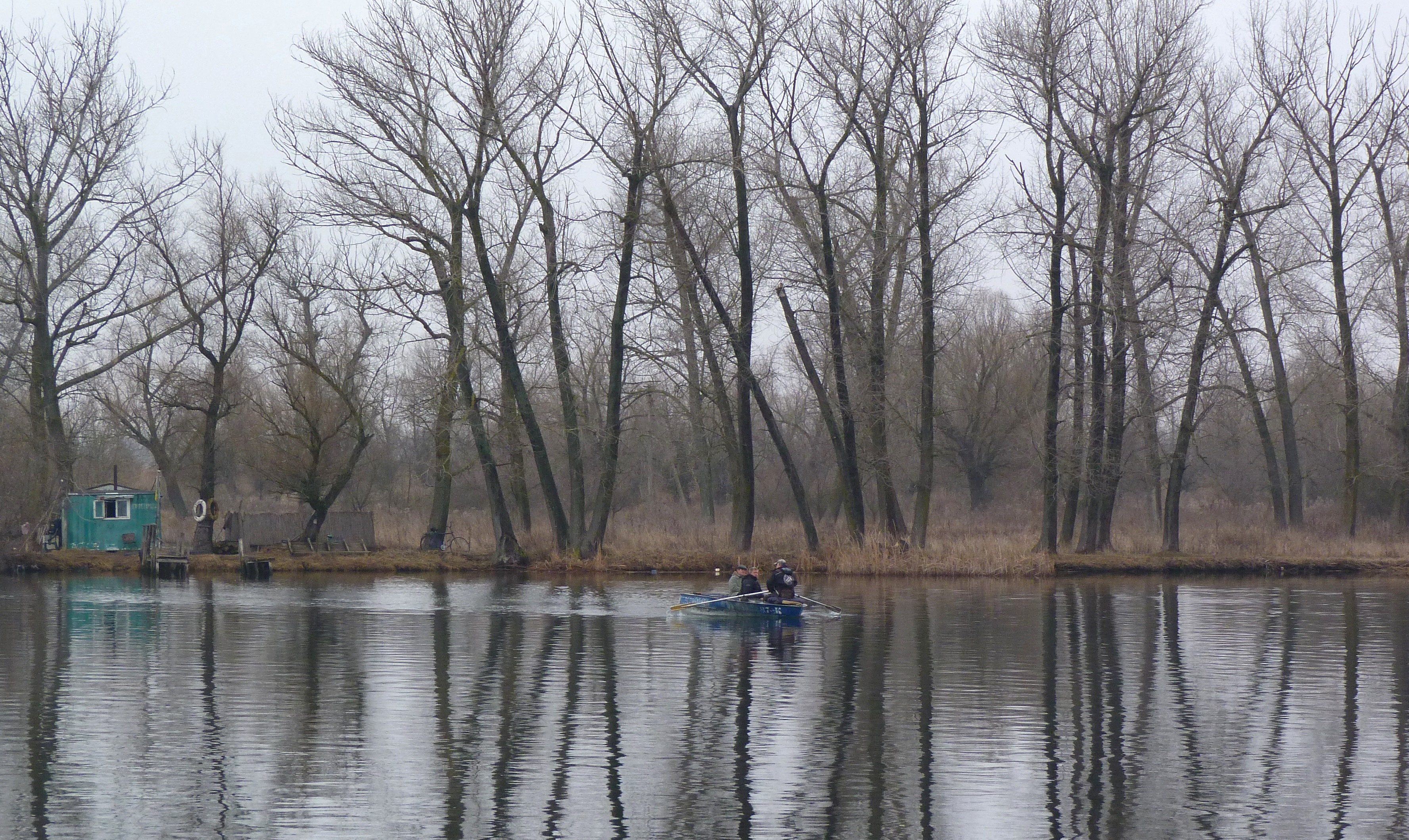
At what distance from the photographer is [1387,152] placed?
1727 inches

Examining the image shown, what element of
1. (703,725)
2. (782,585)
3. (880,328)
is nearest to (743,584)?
(782,585)

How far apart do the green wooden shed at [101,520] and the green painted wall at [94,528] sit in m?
0.01

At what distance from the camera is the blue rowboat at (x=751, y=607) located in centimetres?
2652

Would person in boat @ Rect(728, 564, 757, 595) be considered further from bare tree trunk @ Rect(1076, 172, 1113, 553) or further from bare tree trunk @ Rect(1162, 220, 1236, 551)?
bare tree trunk @ Rect(1162, 220, 1236, 551)

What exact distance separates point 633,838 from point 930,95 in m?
32.6

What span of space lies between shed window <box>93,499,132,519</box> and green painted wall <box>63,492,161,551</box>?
0.08 meters

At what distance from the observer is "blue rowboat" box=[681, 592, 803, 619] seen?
26.5m

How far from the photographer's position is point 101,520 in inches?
1766

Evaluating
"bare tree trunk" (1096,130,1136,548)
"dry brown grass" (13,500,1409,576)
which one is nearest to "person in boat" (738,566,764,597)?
"dry brown grass" (13,500,1409,576)

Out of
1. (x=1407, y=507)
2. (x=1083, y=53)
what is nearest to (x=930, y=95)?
(x=1083, y=53)

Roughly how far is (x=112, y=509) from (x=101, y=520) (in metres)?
0.52

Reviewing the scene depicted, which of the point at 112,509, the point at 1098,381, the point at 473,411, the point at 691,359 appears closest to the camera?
the point at 1098,381

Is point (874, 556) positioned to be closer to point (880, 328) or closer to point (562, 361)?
point (880, 328)

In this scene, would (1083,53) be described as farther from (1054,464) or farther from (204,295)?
(204,295)
